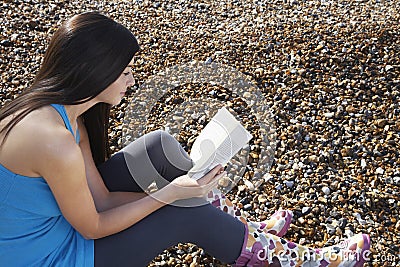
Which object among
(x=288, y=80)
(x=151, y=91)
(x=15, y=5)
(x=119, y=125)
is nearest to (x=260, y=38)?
(x=288, y=80)

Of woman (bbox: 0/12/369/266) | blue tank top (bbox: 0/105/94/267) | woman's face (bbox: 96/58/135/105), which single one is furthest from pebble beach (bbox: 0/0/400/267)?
woman's face (bbox: 96/58/135/105)

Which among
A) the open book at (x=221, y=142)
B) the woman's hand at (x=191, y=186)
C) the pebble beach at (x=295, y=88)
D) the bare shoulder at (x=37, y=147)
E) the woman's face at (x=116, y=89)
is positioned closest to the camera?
the bare shoulder at (x=37, y=147)

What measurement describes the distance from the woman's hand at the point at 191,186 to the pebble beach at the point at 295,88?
1.77 feet

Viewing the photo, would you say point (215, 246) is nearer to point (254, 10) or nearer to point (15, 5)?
point (254, 10)

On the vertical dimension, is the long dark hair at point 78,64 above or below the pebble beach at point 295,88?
above

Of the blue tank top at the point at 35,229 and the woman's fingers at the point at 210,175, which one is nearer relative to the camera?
the blue tank top at the point at 35,229

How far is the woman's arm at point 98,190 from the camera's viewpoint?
2.23 m

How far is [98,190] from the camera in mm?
2244

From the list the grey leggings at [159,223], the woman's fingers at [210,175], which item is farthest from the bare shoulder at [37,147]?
the woman's fingers at [210,175]

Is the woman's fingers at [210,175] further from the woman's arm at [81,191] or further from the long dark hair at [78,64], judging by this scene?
the long dark hair at [78,64]

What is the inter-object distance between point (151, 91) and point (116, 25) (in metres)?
1.63

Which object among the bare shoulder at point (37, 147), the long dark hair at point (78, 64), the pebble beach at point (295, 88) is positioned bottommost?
the pebble beach at point (295, 88)

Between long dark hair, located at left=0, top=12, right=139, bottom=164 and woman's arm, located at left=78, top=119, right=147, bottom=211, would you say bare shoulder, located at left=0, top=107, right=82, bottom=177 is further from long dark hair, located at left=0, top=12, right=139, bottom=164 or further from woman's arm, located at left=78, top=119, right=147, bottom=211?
woman's arm, located at left=78, top=119, right=147, bottom=211

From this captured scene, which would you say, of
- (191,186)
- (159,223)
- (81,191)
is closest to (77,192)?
(81,191)
